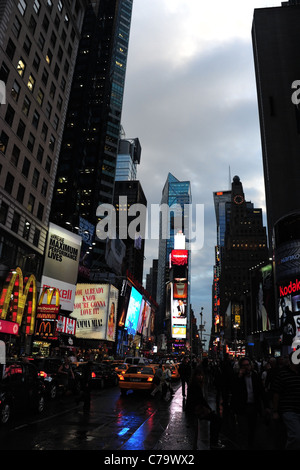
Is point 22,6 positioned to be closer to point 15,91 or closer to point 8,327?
point 15,91

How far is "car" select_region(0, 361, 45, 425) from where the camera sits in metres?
9.96

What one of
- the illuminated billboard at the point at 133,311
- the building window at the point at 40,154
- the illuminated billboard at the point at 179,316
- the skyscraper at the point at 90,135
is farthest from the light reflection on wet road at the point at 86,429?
the illuminated billboard at the point at 179,316

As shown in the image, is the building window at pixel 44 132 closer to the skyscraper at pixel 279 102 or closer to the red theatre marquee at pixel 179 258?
the skyscraper at pixel 279 102

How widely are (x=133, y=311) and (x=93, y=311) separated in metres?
28.4

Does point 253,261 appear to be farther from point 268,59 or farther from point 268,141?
point 268,59

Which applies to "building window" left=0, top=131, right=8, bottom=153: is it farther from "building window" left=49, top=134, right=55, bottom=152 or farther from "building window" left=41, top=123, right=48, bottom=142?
"building window" left=49, top=134, right=55, bottom=152

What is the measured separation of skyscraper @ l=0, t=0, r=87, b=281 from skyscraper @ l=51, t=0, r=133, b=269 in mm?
41904

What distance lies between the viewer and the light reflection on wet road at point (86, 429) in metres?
Answer: 7.84

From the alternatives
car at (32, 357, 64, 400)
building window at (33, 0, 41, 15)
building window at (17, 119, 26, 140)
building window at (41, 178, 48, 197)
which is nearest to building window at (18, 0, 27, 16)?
building window at (33, 0, 41, 15)

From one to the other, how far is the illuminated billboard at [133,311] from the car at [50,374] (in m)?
63.0

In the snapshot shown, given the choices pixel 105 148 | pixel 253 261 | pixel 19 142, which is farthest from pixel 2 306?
pixel 253 261

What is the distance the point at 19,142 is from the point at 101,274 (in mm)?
39977

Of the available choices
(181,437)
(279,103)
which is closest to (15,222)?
(181,437)

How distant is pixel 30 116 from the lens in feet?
120
